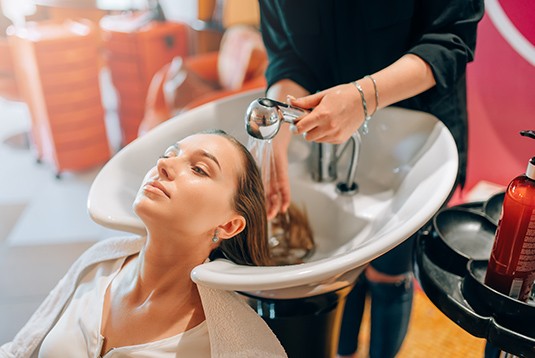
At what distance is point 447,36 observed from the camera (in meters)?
1.17

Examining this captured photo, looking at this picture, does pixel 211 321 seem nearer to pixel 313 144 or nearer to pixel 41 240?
pixel 313 144


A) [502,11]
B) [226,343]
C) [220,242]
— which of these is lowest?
[226,343]

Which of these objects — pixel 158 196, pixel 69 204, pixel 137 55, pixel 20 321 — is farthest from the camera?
pixel 137 55

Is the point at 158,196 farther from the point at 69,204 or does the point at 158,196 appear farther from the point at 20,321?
the point at 69,204

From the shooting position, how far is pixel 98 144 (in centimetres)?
362

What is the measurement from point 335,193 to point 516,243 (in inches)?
19.5

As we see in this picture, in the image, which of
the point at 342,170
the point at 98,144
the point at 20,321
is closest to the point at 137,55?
the point at 98,144

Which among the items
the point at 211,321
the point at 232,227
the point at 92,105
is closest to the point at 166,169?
the point at 232,227

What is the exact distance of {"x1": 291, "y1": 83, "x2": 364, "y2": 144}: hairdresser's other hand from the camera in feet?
3.43

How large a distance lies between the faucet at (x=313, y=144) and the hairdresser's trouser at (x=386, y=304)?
29cm

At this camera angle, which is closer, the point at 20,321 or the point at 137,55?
the point at 20,321

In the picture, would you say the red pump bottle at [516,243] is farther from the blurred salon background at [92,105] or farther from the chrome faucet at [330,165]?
the blurred salon background at [92,105]

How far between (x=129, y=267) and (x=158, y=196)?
0.29m

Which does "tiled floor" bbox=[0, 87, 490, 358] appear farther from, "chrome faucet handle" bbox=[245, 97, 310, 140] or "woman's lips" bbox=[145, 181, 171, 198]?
"chrome faucet handle" bbox=[245, 97, 310, 140]
